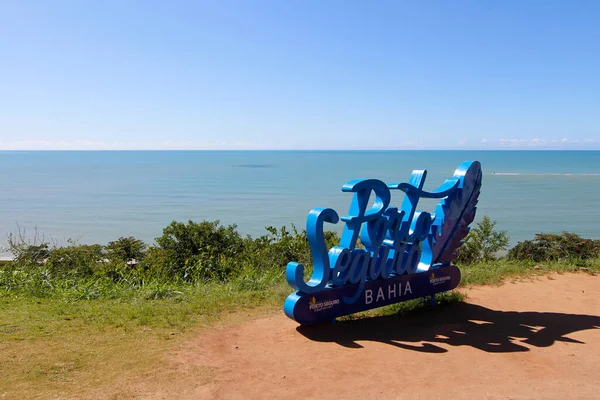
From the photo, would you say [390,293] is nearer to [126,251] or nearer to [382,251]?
[382,251]

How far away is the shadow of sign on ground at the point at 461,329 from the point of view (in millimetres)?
8000

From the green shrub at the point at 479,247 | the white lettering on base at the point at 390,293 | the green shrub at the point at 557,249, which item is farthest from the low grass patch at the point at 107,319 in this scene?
the green shrub at the point at 557,249

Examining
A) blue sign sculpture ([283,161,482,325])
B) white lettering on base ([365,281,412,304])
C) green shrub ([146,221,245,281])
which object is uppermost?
blue sign sculpture ([283,161,482,325])

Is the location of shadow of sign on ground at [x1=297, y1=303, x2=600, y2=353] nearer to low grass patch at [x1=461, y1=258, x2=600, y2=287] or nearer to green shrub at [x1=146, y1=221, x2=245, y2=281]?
low grass patch at [x1=461, y1=258, x2=600, y2=287]

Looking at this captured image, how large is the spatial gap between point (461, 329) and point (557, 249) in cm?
866

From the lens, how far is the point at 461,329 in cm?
867

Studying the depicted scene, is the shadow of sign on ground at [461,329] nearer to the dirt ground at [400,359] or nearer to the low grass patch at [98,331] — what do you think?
the dirt ground at [400,359]

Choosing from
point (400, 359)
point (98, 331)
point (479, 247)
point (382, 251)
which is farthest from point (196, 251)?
point (400, 359)

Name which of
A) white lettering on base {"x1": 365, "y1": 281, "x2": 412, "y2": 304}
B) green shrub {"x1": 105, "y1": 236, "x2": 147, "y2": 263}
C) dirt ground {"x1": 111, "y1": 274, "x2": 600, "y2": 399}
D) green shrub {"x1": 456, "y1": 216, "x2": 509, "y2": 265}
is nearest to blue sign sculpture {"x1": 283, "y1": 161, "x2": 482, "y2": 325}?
white lettering on base {"x1": 365, "y1": 281, "x2": 412, "y2": 304}

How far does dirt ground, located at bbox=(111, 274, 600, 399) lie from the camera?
627 centimetres

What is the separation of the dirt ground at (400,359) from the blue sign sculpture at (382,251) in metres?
0.42

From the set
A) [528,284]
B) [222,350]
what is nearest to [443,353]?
[222,350]

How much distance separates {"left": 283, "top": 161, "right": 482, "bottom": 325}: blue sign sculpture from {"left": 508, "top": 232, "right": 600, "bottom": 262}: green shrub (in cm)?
652

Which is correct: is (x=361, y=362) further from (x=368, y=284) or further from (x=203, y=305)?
(x=203, y=305)
